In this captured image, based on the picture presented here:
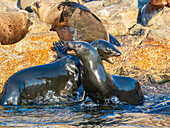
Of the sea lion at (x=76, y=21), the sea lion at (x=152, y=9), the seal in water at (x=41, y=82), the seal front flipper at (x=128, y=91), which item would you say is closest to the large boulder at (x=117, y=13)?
the sea lion at (x=152, y=9)

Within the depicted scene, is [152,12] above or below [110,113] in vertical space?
above

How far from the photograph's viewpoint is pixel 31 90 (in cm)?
351

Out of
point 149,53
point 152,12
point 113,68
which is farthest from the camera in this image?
point 152,12

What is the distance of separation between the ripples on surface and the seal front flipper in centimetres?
12

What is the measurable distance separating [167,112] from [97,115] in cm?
83

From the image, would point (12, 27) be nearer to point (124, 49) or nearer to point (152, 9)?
point (124, 49)

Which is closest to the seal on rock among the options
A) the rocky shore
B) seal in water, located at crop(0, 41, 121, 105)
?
seal in water, located at crop(0, 41, 121, 105)

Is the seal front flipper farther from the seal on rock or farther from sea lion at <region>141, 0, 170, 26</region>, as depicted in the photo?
sea lion at <region>141, 0, 170, 26</region>

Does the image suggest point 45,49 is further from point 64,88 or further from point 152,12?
point 152,12

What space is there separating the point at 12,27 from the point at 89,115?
9.70ft

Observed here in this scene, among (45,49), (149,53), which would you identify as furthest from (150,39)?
(45,49)

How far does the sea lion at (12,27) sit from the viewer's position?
16.3 ft

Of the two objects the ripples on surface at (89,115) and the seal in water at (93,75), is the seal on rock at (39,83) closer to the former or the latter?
the ripples on surface at (89,115)

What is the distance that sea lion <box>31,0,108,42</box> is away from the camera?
6070 mm
